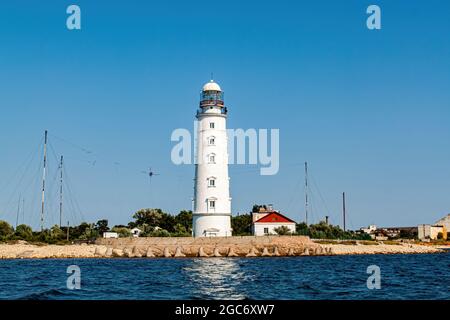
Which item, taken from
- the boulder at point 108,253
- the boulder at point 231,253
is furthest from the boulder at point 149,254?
the boulder at point 231,253

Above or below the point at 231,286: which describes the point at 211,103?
above

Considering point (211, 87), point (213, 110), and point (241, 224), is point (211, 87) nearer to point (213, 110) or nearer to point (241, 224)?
point (213, 110)

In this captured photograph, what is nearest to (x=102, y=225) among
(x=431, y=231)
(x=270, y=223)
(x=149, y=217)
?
(x=149, y=217)

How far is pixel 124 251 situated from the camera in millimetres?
59562

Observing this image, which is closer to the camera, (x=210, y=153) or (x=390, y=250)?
(x=210, y=153)

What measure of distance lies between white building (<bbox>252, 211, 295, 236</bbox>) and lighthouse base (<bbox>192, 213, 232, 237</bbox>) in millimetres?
14154

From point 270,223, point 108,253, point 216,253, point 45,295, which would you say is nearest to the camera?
point 45,295

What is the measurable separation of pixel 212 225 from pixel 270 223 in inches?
641

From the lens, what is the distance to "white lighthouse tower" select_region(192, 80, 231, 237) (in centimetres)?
6047

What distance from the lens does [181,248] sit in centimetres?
5862

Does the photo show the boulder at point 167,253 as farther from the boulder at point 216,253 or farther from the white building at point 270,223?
the white building at point 270,223

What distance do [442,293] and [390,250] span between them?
1854 inches
